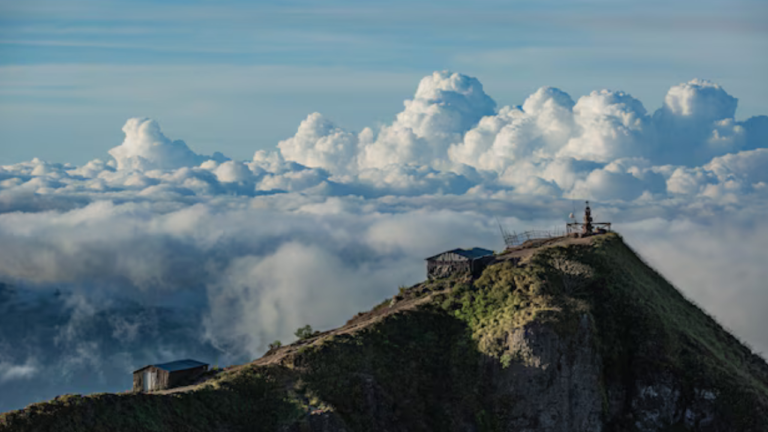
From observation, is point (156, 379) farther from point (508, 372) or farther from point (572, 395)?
point (572, 395)

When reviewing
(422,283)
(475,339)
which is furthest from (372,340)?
(422,283)

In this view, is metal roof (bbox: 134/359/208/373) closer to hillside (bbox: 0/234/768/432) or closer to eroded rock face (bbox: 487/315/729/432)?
hillside (bbox: 0/234/768/432)

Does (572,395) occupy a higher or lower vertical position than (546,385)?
lower

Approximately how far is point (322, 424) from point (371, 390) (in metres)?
9.45

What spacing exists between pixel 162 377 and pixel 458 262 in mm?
46244

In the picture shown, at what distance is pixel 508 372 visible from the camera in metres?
103

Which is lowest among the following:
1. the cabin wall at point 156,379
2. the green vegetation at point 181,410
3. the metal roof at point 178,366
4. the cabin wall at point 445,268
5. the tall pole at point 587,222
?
the green vegetation at point 181,410

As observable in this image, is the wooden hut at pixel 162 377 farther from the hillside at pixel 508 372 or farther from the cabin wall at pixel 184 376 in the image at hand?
the hillside at pixel 508 372

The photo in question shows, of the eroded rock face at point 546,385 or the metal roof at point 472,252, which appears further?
the metal roof at point 472,252

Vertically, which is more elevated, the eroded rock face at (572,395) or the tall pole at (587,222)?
the tall pole at (587,222)

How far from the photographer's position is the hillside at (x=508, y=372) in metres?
95.6

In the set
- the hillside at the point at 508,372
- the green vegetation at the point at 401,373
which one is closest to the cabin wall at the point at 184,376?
the hillside at the point at 508,372

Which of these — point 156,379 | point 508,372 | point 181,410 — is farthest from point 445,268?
point 181,410

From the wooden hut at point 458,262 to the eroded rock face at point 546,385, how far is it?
67.0 ft
